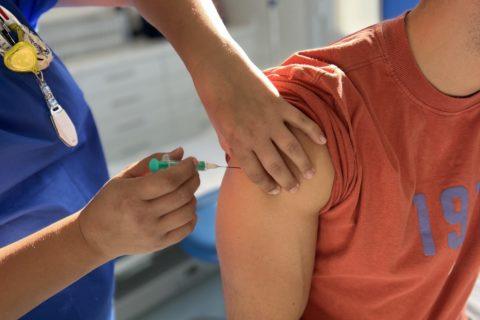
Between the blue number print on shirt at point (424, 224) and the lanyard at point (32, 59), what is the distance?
0.60 meters

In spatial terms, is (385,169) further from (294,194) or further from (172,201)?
(172,201)

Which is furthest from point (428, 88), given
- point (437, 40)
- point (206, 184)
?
point (206, 184)

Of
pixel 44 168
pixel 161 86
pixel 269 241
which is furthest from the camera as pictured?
pixel 161 86

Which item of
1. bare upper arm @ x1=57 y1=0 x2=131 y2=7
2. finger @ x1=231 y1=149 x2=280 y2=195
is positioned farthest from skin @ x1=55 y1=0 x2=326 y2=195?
bare upper arm @ x1=57 y1=0 x2=131 y2=7

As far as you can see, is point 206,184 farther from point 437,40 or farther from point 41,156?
point 437,40

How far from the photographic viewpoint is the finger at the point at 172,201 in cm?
69

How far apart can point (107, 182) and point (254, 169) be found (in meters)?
0.22

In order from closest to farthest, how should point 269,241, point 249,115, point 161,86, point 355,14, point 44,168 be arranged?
point 249,115 < point 269,241 < point 44,168 < point 355,14 < point 161,86

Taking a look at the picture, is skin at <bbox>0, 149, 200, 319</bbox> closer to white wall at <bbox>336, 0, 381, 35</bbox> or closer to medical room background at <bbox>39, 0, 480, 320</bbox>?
medical room background at <bbox>39, 0, 480, 320</bbox>

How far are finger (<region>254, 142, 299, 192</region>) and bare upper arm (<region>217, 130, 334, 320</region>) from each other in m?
0.05

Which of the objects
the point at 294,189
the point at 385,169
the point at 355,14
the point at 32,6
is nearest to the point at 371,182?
the point at 385,169

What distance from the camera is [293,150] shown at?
26.1 inches

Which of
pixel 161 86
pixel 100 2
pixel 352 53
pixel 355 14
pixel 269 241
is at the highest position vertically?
pixel 100 2

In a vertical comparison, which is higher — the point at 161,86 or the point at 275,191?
the point at 275,191
